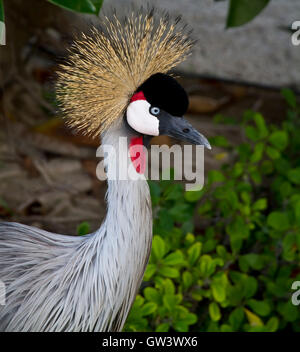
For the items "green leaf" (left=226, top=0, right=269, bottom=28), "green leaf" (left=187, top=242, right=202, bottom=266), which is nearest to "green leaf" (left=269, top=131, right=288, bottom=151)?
"green leaf" (left=187, top=242, right=202, bottom=266)

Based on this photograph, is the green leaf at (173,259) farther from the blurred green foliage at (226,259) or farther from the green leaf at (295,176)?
the green leaf at (295,176)

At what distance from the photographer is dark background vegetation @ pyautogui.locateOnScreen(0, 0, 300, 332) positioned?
77.5 inches

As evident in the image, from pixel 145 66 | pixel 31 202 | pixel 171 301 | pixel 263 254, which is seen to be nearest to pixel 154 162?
pixel 31 202

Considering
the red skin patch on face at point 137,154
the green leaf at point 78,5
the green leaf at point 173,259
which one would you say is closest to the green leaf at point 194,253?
the green leaf at point 173,259

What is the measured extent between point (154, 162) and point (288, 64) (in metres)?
1.00

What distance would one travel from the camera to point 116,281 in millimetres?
1543

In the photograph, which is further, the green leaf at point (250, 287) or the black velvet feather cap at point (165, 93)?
the green leaf at point (250, 287)

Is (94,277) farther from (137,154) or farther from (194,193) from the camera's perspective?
(194,193)

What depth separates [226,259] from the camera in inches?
86.2

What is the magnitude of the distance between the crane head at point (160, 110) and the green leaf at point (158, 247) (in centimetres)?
51

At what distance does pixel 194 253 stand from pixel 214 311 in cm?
19

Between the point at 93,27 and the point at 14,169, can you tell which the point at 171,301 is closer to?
the point at 93,27

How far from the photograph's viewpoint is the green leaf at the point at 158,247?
6.31 feet

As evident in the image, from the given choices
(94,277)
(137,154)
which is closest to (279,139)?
(137,154)
